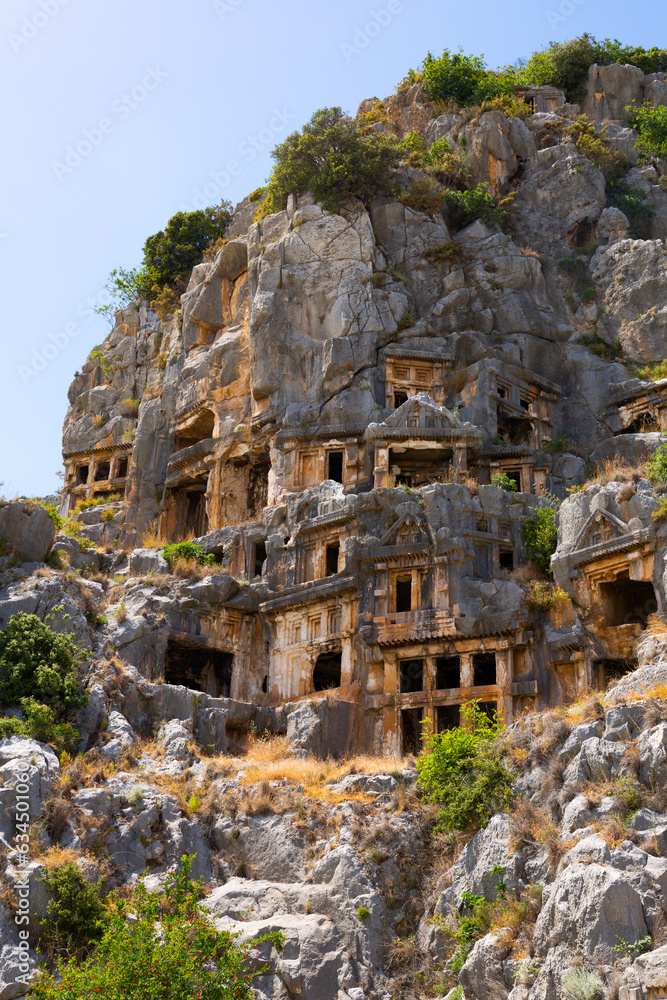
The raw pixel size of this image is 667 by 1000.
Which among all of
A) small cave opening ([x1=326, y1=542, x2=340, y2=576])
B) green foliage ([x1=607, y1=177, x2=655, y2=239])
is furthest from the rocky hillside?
small cave opening ([x1=326, y1=542, x2=340, y2=576])

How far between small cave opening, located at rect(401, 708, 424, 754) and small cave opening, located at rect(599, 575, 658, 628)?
6.79 meters

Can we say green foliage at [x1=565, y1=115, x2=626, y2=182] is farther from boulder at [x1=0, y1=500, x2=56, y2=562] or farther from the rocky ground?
boulder at [x1=0, y1=500, x2=56, y2=562]

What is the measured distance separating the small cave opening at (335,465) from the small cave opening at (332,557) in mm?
6108

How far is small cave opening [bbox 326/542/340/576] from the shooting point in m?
37.5

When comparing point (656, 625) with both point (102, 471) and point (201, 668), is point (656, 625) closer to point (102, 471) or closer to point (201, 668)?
point (201, 668)

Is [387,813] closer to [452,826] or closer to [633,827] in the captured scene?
[452,826]

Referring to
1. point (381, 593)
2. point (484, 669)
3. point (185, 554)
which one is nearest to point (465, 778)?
point (381, 593)

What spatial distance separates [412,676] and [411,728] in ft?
9.27

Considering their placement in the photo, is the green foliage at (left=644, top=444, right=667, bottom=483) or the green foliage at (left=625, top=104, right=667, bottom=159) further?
the green foliage at (left=625, top=104, right=667, bottom=159)

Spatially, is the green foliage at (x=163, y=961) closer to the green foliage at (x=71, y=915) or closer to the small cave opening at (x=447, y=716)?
the green foliage at (x=71, y=915)

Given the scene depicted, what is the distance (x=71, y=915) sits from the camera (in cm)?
1959

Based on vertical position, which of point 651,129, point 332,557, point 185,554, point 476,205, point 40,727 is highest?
point 651,129

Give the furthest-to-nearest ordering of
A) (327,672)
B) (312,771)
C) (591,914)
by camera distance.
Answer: (327,672)
(312,771)
(591,914)

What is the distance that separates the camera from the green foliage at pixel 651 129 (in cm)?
5597
